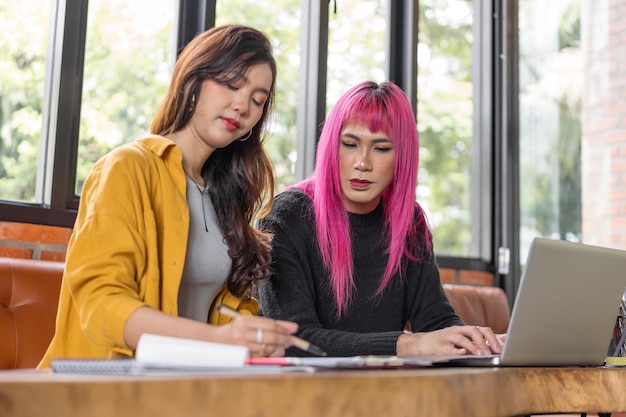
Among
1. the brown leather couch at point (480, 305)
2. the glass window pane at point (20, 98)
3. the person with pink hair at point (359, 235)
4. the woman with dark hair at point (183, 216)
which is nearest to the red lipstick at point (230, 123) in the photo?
the woman with dark hair at point (183, 216)

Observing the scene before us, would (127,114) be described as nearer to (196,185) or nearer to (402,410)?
(196,185)

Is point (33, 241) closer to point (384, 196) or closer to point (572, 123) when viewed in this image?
point (384, 196)

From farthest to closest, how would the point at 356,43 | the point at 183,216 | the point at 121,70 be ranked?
the point at 356,43
the point at 121,70
the point at 183,216

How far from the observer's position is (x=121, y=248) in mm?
1206

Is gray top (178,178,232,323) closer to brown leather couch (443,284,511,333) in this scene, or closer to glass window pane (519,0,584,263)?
brown leather couch (443,284,511,333)

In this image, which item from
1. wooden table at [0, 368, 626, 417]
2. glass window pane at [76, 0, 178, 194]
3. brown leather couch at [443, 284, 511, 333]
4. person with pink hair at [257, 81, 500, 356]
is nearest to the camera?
wooden table at [0, 368, 626, 417]

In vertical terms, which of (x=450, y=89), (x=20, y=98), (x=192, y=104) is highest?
(x=450, y=89)

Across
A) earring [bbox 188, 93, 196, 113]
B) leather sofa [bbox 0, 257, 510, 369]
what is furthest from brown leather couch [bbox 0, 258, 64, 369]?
earring [bbox 188, 93, 196, 113]

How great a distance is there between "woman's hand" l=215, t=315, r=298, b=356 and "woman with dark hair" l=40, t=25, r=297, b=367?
0.02m

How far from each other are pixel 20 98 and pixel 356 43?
1.65 m

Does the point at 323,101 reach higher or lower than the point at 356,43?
lower

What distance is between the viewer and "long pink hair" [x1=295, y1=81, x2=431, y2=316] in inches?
75.7

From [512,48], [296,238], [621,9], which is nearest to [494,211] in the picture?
[512,48]

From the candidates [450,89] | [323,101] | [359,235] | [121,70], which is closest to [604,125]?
[450,89]
